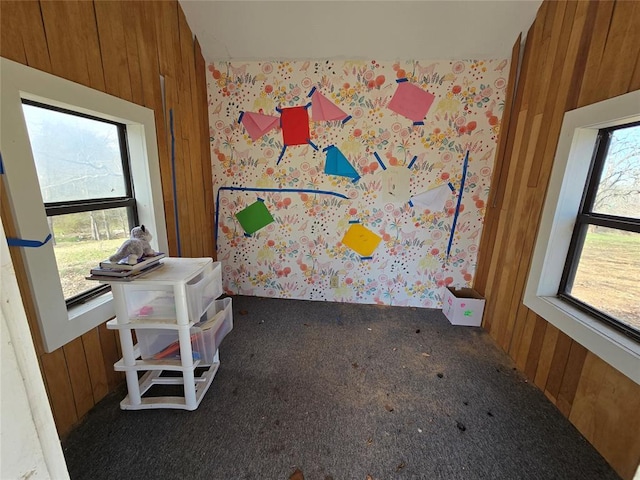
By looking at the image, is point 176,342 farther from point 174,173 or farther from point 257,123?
point 257,123

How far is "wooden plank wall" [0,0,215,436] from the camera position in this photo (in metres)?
1.16

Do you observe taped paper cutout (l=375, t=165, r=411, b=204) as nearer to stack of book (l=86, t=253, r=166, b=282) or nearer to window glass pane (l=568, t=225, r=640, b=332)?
window glass pane (l=568, t=225, r=640, b=332)

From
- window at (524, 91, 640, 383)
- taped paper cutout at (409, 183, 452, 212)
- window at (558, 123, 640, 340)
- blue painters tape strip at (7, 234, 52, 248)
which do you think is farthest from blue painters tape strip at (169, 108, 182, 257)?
window at (558, 123, 640, 340)

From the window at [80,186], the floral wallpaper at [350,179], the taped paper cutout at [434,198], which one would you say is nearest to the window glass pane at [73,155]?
the window at [80,186]

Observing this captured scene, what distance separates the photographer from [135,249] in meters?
1.33

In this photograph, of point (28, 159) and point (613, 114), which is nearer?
point (28, 159)

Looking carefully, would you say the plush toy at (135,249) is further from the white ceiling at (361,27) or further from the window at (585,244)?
the window at (585,244)

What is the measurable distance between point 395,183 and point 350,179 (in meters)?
0.43

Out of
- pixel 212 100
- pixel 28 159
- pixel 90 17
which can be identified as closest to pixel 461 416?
pixel 28 159

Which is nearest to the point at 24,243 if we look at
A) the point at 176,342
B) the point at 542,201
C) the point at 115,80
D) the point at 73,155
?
the point at 73,155

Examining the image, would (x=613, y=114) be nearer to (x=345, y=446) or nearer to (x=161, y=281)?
(x=345, y=446)

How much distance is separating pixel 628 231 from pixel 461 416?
4.28 ft

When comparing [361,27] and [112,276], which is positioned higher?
[361,27]

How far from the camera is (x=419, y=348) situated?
82.3 inches
